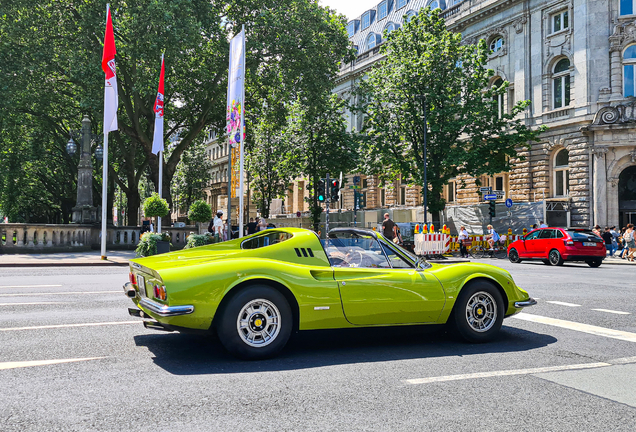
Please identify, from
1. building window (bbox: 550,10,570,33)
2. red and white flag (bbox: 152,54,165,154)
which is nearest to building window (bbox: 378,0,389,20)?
building window (bbox: 550,10,570,33)

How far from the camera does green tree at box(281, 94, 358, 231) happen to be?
4041 centimetres

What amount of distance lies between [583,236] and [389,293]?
721 inches

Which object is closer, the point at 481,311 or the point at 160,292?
the point at 160,292

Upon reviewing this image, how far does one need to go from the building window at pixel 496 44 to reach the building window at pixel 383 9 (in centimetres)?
1984

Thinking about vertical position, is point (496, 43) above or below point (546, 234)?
above

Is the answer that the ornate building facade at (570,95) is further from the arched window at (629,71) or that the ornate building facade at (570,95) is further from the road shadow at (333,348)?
the road shadow at (333,348)

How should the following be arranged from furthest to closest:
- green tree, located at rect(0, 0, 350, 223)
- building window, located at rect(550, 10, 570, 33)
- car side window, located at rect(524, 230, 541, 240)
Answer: building window, located at rect(550, 10, 570, 33) → green tree, located at rect(0, 0, 350, 223) → car side window, located at rect(524, 230, 541, 240)

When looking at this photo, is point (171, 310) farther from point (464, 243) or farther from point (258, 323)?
point (464, 243)

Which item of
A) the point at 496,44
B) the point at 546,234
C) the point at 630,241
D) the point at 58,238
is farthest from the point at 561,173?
the point at 58,238

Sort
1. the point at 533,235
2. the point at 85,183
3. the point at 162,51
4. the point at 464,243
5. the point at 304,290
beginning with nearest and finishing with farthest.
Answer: the point at 304,290 → the point at 533,235 → the point at 162,51 → the point at 85,183 → the point at 464,243

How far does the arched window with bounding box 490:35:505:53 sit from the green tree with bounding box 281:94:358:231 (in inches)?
420

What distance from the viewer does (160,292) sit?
5.03m

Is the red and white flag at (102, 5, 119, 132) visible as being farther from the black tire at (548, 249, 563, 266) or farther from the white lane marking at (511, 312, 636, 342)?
the black tire at (548, 249, 563, 266)

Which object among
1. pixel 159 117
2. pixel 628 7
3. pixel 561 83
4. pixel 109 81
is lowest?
pixel 159 117
